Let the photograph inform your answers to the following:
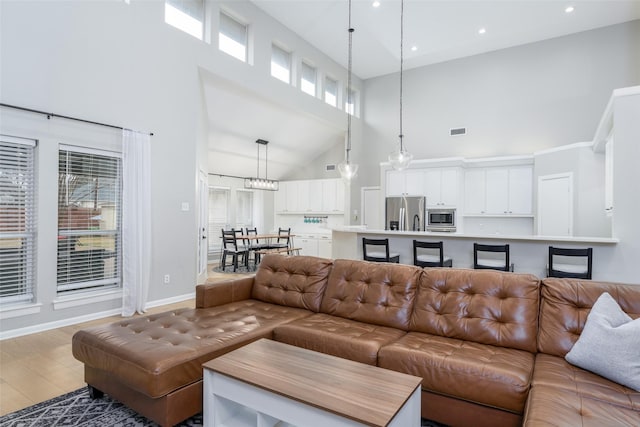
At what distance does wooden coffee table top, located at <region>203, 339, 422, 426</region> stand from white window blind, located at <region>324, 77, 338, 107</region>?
7.36 meters

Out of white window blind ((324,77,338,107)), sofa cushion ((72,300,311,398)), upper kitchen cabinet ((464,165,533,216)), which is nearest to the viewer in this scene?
sofa cushion ((72,300,311,398))

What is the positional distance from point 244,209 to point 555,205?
24.4ft

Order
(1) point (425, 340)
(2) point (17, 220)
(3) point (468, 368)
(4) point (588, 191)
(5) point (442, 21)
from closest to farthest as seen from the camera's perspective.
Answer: (3) point (468, 368)
(1) point (425, 340)
(2) point (17, 220)
(4) point (588, 191)
(5) point (442, 21)

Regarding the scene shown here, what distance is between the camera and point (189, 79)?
509cm

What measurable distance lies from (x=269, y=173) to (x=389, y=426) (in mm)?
8957

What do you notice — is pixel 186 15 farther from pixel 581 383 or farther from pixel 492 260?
pixel 581 383

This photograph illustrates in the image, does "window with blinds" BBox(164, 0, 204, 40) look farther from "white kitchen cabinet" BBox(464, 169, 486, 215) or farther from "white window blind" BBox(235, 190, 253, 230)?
"white kitchen cabinet" BBox(464, 169, 486, 215)

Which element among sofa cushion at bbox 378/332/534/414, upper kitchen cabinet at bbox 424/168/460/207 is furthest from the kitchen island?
upper kitchen cabinet at bbox 424/168/460/207

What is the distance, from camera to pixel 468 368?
185 centimetres

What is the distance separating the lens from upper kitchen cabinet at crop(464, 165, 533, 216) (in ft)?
22.5

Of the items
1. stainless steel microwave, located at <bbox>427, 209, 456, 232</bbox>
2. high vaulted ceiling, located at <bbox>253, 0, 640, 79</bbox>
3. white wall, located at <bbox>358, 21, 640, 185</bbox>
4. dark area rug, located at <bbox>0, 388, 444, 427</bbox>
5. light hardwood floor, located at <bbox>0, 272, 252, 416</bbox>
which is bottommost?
light hardwood floor, located at <bbox>0, 272, 252, 416</bbox>

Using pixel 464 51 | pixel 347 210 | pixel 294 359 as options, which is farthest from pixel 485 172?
pixel 294 359

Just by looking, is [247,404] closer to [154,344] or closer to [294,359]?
[294,359]

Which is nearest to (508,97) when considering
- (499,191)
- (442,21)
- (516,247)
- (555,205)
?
(499,191)
